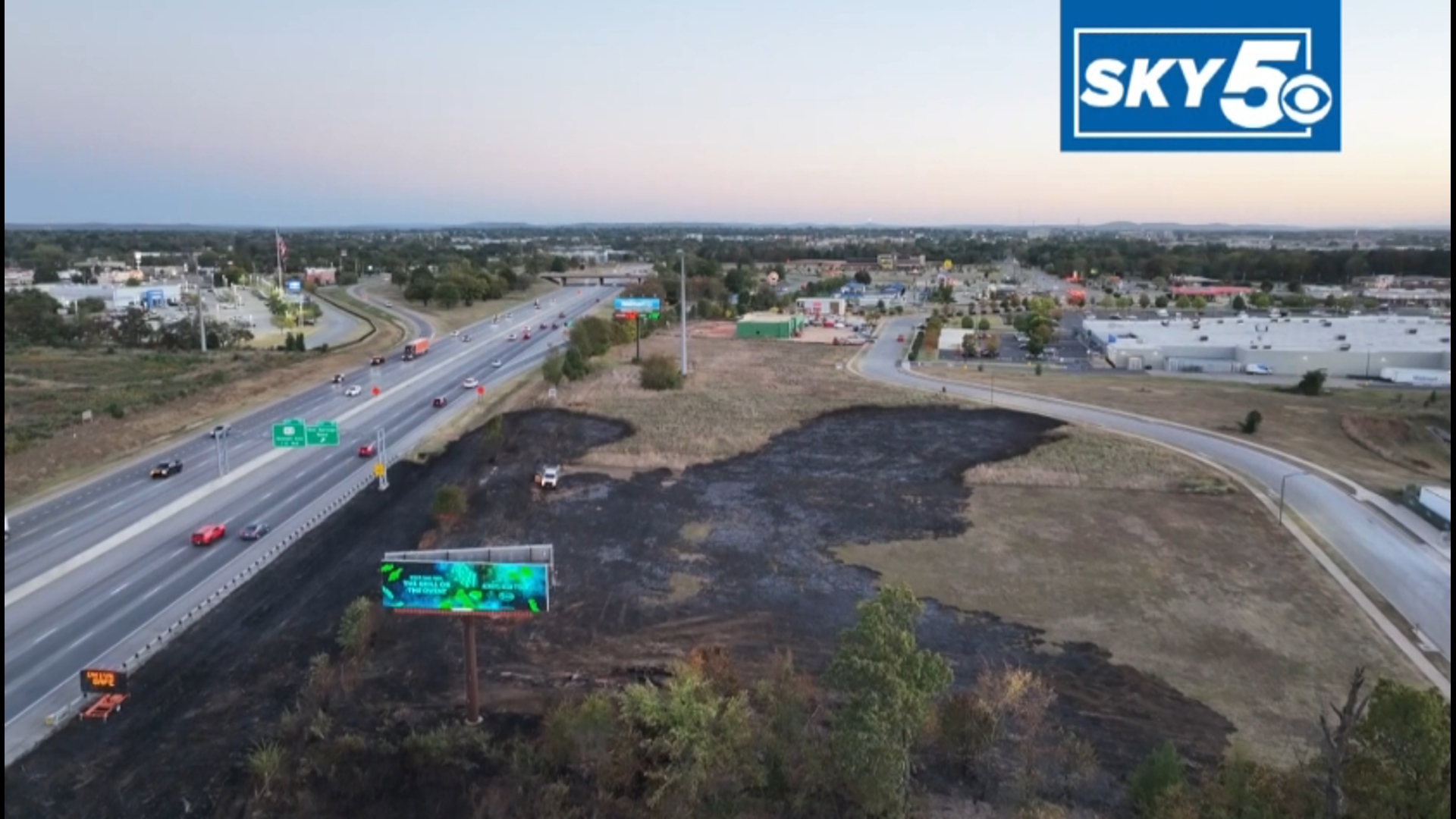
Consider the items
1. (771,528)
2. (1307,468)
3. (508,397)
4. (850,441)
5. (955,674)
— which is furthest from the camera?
(508,397)

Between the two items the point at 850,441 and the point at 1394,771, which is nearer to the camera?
the point at 1394,771

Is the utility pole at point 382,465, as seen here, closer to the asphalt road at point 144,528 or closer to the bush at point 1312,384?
the asphalt road at point 144,528

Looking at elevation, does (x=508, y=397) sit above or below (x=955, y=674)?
above

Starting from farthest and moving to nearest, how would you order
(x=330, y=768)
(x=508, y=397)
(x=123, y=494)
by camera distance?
(x=508, y=397), (x=123, y=494), (x=330, y=768)

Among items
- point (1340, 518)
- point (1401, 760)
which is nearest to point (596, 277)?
point (1340, 518)

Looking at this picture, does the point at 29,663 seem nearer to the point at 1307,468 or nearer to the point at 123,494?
the point at 123,494

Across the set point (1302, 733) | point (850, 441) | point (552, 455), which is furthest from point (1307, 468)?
point (552, 455)
